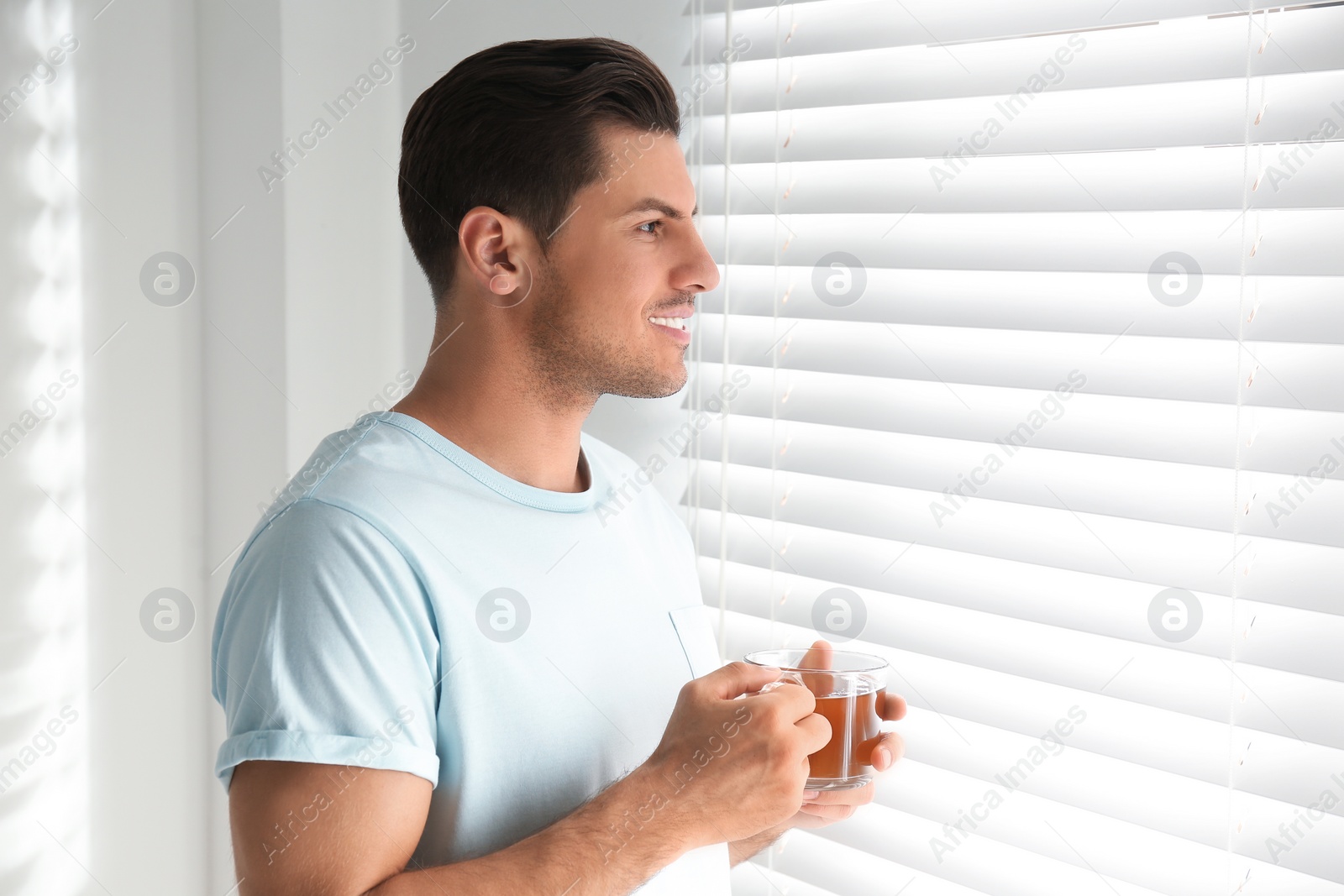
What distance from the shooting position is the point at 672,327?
1164mm

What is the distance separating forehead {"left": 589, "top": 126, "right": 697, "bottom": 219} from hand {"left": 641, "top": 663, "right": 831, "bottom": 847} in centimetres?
52

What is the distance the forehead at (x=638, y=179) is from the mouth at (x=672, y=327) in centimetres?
12

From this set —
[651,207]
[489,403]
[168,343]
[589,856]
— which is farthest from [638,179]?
[168,343]

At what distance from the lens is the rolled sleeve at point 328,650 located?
0.86 meters

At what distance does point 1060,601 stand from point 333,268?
1252 millimetres

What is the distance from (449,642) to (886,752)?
0.43 metres

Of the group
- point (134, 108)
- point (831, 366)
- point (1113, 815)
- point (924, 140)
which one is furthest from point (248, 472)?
point (1113, 815)

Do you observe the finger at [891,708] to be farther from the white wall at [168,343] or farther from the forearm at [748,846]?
the white wall at [168,343]

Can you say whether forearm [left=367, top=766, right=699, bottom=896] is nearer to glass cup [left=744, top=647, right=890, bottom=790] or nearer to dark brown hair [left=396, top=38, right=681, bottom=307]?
glass cup [left=744, top=647, right=890, bottom=790]

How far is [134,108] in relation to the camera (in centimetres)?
167

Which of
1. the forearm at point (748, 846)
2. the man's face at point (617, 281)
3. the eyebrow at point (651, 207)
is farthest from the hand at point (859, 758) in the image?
the eyebrow at point (651, 207)

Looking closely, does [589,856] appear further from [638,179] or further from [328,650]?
[638,179]

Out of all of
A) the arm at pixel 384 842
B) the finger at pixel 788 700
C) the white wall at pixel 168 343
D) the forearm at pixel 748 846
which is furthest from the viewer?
the white wall at pixel 168 343

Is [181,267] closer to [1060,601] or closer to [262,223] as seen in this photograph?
[262,223]
